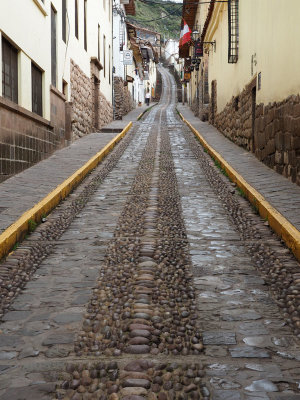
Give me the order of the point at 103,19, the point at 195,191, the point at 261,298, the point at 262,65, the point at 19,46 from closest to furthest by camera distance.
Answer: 1. the point at 261,298
2. the point at 195,191
3. the point at 19,46
4. the point at 262,65
5. the point at 103,19

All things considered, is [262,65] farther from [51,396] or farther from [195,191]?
[51,396]

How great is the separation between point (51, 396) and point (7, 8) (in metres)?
7.80

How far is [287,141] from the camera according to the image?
7.62 metres

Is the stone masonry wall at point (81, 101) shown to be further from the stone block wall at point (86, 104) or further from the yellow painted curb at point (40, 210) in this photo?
the yellow painted curb at point (40, 210)

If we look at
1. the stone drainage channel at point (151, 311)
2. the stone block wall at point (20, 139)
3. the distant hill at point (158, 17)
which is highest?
the distant hill at point (158, 17)

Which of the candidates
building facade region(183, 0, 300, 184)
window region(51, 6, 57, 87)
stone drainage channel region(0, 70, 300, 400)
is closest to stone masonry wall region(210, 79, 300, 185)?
building facade region(183, 0, 300, 184)

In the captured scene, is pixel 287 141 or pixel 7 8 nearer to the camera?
pixel 287 141

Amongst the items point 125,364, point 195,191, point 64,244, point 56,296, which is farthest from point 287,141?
point 125,364

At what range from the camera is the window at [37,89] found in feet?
33.0

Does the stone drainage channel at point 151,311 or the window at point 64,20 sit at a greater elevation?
the window at point 64,20

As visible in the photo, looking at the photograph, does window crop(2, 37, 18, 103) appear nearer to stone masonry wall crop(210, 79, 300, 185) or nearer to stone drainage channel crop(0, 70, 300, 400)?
stone drainage channel crop(0, 70, 300, 400)

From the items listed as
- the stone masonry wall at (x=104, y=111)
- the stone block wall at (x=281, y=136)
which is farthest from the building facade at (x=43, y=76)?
the stone block wall at (x=281, y=136)

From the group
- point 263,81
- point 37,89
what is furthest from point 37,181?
point 263,81

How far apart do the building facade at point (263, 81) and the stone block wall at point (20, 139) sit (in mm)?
4960
